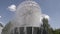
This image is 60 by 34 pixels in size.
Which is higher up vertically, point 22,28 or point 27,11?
point 27,11

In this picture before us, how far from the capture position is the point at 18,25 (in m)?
22.2

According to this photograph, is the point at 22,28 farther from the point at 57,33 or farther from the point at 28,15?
the point at 57,33

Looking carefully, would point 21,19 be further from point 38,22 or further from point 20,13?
point 38,22

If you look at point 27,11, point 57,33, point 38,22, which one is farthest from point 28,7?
point 57,33

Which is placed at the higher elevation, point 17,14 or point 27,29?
point 17,14

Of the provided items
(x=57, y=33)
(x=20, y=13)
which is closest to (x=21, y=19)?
(x=20, y=13)

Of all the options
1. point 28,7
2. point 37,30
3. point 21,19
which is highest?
point 28,7

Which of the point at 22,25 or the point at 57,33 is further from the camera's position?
the point at 57,33

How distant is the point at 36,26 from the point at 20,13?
8.51 ft

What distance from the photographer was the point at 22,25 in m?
22.0

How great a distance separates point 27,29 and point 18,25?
1406 mm

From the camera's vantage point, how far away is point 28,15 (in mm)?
22516

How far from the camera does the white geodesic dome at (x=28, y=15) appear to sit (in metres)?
22.2

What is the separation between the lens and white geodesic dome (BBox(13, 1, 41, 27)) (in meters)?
22.2
